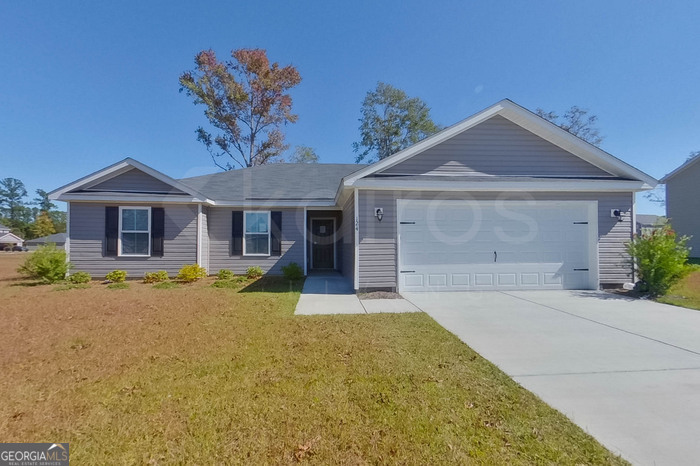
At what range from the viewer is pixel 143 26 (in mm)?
12180

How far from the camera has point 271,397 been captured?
2.70 meters

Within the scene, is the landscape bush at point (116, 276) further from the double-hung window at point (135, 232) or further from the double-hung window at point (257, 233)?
the double-hung window at point (257, 233)

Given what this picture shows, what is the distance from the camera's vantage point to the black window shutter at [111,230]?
32.0 ft

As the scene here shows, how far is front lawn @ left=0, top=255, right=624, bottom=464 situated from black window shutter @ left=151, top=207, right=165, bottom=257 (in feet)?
16.3

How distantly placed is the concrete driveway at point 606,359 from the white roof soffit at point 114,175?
27.3ft

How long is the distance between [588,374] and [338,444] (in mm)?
2915

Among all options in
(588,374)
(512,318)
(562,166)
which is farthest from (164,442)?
(562,166)

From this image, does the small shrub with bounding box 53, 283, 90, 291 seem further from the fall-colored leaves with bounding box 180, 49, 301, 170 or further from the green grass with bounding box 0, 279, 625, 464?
the fall-colored leaves with bounding box 180, 49, 301, 170

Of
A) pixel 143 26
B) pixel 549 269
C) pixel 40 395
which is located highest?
pixel 143 26

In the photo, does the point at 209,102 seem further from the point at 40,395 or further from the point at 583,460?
the point at 583,460

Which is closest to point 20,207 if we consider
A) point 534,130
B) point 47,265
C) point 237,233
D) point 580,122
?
point 47,265

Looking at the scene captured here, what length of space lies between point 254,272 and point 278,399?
27.2 ft

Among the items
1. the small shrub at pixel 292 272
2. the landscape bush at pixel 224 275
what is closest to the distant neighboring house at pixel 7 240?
the landscape bush at pixel 224 275

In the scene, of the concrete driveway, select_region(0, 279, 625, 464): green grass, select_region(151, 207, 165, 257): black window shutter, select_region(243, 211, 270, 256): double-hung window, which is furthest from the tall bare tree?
select_region(151, 207, 165, 257): black window shutter
